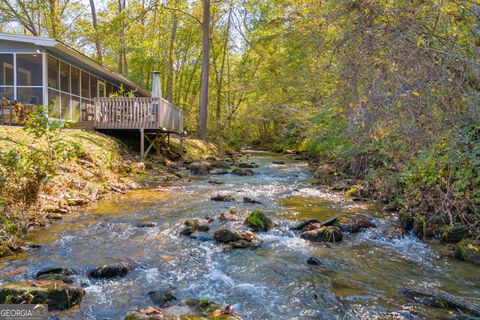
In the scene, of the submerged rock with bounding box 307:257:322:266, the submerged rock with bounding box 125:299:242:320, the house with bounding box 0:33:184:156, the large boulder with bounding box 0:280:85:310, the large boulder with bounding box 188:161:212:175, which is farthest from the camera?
the large boulder with bounding box 188:161:212:175

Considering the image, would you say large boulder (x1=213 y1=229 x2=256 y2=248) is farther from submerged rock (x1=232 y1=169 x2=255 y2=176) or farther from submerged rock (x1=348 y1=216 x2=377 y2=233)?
submerged rock (x1=232 y1=169 x2=255 y2=176)

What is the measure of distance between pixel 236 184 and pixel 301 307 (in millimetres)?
9135

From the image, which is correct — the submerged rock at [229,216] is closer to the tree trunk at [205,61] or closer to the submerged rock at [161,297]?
the submerged rock at [161,297]

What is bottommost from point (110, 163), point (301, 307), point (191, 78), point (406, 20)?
point (301, 307)

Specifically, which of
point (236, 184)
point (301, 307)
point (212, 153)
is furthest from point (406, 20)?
point (212, 153)

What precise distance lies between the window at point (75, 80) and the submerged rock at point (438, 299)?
16.9 metres

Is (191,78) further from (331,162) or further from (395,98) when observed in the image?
(395,98)

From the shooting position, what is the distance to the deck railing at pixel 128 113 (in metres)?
15.8

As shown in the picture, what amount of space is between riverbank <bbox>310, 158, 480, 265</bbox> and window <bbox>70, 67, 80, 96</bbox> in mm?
13043

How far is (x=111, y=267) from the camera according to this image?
5418 mm

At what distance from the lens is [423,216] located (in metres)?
7.93

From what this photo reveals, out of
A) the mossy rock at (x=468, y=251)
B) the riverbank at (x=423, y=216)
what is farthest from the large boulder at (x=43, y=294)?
the mossy rock at (x=468, y=251)

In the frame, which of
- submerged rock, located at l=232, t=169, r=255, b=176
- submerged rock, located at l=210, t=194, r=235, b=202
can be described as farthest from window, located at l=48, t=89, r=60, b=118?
submerged rock, located at l=210, t=194, r=235, b=202

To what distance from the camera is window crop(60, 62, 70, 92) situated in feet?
54.8
